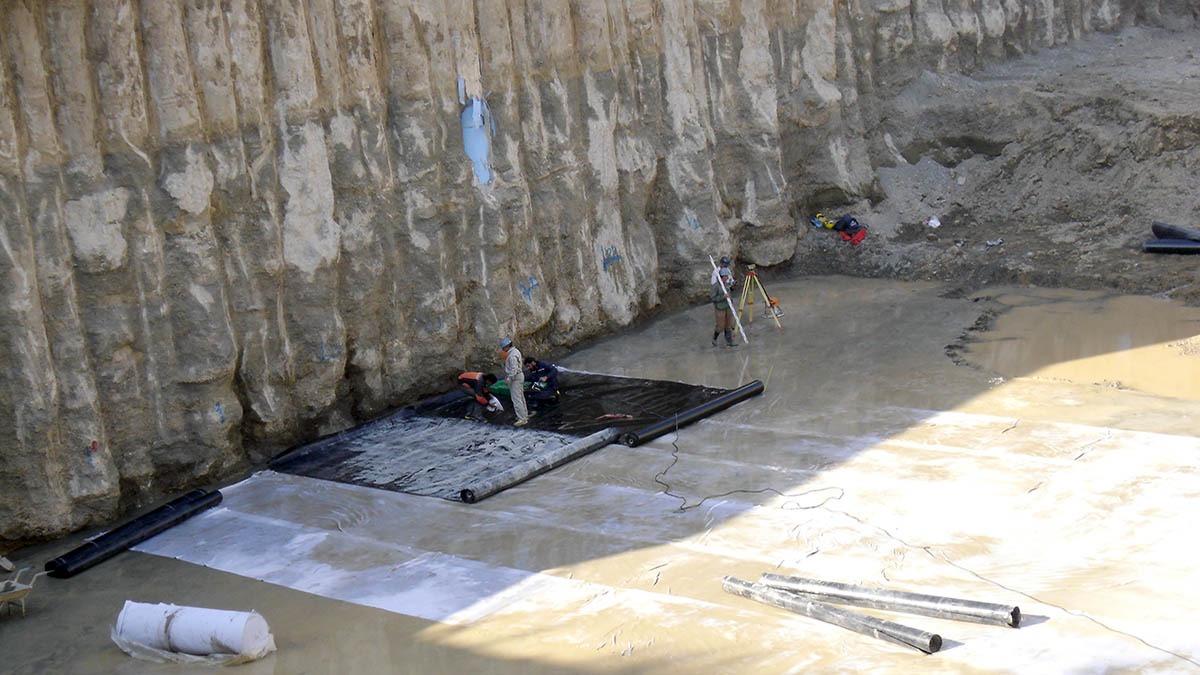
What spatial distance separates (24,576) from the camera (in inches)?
408

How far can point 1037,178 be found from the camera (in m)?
19.1

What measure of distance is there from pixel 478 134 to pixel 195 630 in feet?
25.8

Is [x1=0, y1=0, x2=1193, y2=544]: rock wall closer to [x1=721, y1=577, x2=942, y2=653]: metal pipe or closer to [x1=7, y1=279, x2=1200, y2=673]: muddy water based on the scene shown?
[x1=7, y1=279, x2=1200, y2=673]: muddy water

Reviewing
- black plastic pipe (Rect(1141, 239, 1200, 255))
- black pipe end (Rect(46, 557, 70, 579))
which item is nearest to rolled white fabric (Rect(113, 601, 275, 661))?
black pipe end (Rect(46, 557, 70, 579))

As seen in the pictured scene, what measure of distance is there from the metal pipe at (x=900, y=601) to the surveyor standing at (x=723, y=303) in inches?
284

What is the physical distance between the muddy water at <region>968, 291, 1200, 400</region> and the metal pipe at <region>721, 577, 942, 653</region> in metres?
6.29

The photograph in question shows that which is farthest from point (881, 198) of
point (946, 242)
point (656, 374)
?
point (656, 374)

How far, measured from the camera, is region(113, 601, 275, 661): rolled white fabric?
27.9 ft

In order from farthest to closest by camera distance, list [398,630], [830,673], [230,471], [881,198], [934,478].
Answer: [881,198] < [230,471] < [934,478] < [398,630] < [830,673]

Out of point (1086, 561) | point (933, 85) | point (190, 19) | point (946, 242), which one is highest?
point (190, 19)

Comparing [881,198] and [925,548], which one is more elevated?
[881,198]

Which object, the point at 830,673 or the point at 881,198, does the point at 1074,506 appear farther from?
the point at 881,198

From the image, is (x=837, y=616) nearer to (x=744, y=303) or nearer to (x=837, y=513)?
(x=837, y=513)

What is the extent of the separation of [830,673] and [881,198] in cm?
1356
